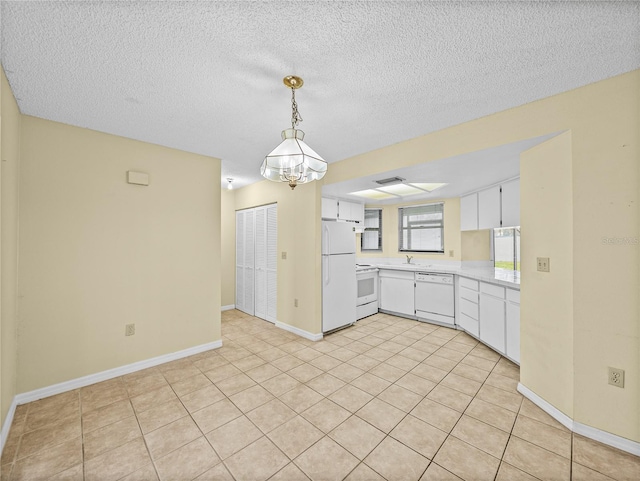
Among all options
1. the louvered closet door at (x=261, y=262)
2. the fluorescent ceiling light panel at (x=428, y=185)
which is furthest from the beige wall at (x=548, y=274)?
the louvered closet door at (x=261, y=262)

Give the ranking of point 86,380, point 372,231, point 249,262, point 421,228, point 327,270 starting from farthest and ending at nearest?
1. point 372,231
2. point 421,228
3. point 249,262
4. point 327,270
5. point 86,380

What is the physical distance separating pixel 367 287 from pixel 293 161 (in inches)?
132

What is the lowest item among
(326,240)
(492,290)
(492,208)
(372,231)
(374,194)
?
(492,290)

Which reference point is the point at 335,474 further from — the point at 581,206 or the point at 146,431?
the point at 581,206

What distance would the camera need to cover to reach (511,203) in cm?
331

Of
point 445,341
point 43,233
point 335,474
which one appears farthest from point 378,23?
point 445,341

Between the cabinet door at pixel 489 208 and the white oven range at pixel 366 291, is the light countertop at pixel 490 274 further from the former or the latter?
the cabinet door at pixel 489 208

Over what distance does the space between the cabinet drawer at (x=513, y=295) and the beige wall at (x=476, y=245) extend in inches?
70.5

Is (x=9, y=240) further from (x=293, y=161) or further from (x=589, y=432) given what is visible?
(x=589, y=432)

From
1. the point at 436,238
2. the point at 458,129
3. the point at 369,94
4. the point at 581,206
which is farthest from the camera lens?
the point at 436,238

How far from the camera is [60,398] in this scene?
233cm

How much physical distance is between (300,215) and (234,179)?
4.84 feet

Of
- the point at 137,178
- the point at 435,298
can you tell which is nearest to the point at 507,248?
the point at 435,298

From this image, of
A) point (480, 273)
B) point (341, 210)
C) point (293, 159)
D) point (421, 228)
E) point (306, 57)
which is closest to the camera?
point (306, 57)
